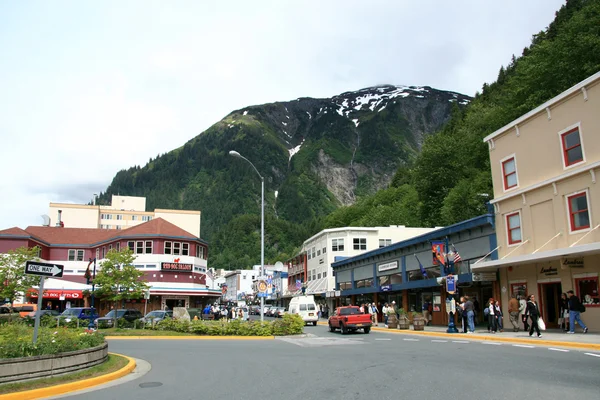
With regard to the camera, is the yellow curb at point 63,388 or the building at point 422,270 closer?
the yellow curb at point 63,388

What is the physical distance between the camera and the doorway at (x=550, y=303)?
25.2 m

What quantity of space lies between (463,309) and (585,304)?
569cm

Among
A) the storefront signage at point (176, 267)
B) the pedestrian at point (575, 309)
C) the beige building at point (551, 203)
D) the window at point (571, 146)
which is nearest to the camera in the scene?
the pedestrian at point (575, 309)

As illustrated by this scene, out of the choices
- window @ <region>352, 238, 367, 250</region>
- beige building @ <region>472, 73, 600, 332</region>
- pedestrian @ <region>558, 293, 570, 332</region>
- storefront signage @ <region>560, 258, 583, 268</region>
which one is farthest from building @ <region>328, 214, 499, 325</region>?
window @ <region>352, 238, 367, 250</region>

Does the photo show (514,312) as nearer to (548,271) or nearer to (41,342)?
(548,271)

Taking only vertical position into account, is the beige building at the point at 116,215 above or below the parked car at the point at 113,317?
above

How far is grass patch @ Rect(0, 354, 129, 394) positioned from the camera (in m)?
9.84

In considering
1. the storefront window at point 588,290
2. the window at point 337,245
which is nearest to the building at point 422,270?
the storefront window at point 588,290

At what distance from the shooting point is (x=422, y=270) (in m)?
36.3

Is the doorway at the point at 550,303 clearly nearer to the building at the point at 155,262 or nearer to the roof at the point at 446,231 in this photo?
the roof at the point at 446,231

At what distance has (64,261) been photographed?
63250mm

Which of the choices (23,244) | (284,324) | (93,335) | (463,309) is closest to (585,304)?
(463,309)

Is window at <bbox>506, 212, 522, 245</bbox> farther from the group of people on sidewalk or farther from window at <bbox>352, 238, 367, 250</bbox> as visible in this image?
window at <bbox>352, 238, 367, 250</bbox>

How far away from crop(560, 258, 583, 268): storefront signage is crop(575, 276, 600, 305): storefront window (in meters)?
0.74
